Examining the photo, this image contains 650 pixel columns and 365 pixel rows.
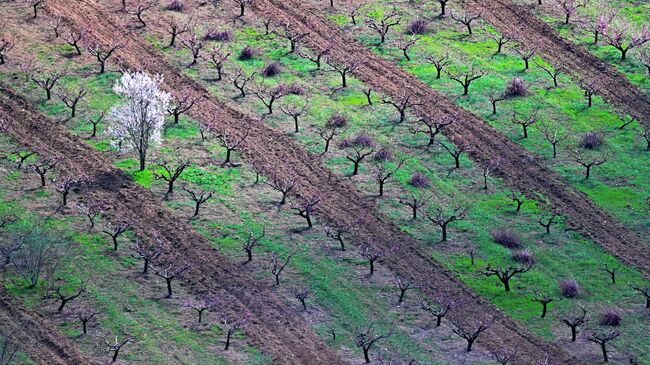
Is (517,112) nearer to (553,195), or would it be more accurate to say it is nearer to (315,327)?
(553,195)

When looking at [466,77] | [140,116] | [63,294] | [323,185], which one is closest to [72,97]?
[140,116]

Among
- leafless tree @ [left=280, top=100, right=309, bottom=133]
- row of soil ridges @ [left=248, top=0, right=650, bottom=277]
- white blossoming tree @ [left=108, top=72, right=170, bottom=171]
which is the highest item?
white blossoming tree @ [left=108, top=72, right=170, bottom=171]

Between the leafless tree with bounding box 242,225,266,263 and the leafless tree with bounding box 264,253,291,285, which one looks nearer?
the leafless tree with bounding box 264,253,291,285

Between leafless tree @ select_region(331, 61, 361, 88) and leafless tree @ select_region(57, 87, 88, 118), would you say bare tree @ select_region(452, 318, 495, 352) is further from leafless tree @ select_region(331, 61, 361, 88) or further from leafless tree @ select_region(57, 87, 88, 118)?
leafless tree @ select_region(57, 87, 88, 118)

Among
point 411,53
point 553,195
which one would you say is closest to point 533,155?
point 553,195

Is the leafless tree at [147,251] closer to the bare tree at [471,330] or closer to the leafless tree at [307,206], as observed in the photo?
the leafless tree at [307,206]

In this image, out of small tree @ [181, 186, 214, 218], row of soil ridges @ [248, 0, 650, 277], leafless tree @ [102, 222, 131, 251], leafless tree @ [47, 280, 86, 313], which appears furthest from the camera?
row of soil ridges @ [248, 0, 650, 277]

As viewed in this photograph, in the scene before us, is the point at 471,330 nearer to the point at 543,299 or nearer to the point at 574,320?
the point at 543,299

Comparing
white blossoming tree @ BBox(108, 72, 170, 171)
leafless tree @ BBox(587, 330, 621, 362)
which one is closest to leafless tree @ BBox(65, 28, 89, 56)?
white blossoming tree @ BBox(108, 72, 170, 171)
